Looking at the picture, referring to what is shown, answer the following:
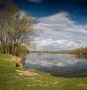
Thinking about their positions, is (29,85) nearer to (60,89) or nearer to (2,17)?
(60,89)

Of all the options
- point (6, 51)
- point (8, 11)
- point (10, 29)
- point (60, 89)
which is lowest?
point (60, 89)

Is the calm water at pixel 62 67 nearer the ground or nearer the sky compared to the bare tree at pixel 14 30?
nearer the ground

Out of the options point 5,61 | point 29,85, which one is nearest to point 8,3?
point 5,61

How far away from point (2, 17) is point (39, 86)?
29.7 m

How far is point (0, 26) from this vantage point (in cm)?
4553

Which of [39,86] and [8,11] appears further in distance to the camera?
[8,11]

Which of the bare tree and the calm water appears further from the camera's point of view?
the bare tree

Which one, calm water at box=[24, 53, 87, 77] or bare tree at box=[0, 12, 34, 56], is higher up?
bare tree at box=[0, 12, 34, 56]

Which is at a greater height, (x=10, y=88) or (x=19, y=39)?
(x=19, y=39)

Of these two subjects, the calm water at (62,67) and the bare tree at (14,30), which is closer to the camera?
the calm water at (62,67)

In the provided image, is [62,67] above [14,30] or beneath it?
beneath

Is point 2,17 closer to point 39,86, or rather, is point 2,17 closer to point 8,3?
point 8,3

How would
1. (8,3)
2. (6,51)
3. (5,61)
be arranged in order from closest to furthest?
(5,61)
(8,3)
(6,51)

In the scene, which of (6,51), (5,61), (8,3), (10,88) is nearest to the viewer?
(10,88)
